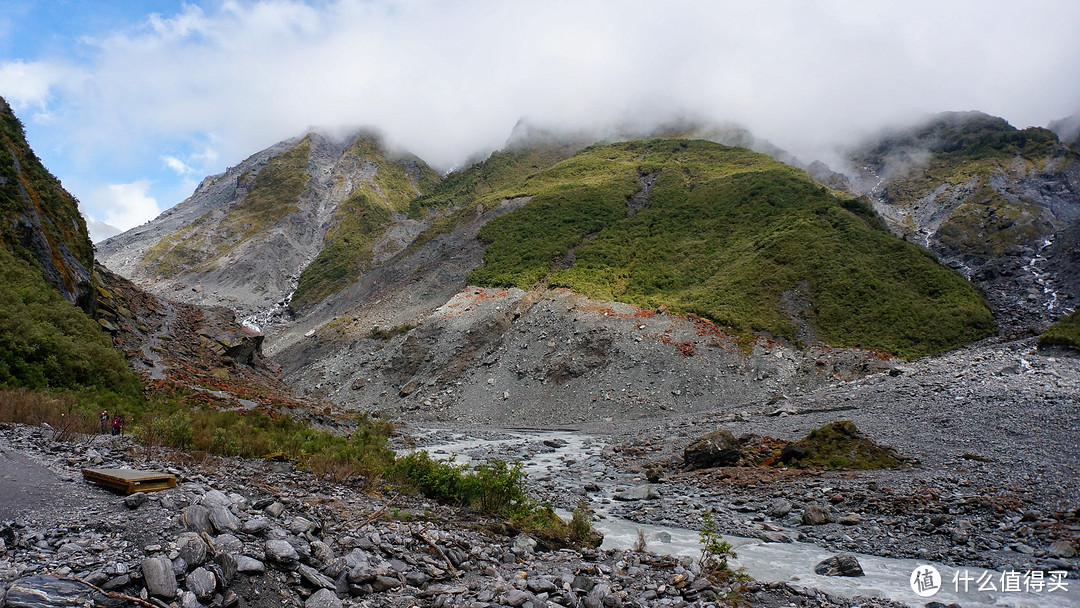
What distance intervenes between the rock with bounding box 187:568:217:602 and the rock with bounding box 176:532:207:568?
0.15m

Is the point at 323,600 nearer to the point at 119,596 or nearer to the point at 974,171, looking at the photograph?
the point at 119,596

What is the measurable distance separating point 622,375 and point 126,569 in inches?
1621

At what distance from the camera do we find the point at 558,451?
28.2m

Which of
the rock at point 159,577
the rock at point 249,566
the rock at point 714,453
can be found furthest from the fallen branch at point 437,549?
the rock at point 714,453

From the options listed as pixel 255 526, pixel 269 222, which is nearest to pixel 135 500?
pixel 255 526

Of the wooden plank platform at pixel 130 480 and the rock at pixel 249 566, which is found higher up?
the wooden plank platform at pixel 130 480

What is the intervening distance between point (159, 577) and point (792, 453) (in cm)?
1984

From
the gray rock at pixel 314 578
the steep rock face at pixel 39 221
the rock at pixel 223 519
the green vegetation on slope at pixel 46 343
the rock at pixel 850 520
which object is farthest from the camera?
the steep rock face at pixel 39 221

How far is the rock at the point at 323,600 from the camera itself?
5281mm

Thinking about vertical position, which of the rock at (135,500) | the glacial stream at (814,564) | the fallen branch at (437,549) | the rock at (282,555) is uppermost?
the rock at (135,500)

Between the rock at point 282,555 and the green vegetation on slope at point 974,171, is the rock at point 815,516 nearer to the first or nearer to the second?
the rock at point 282,555

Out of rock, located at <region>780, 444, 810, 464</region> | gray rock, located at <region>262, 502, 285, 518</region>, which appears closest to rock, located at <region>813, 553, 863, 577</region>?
rock, located at <region>780, 444, 810, 464</region>

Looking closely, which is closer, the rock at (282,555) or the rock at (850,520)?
the rock at (282,555)

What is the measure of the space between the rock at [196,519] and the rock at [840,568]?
10847 mm
